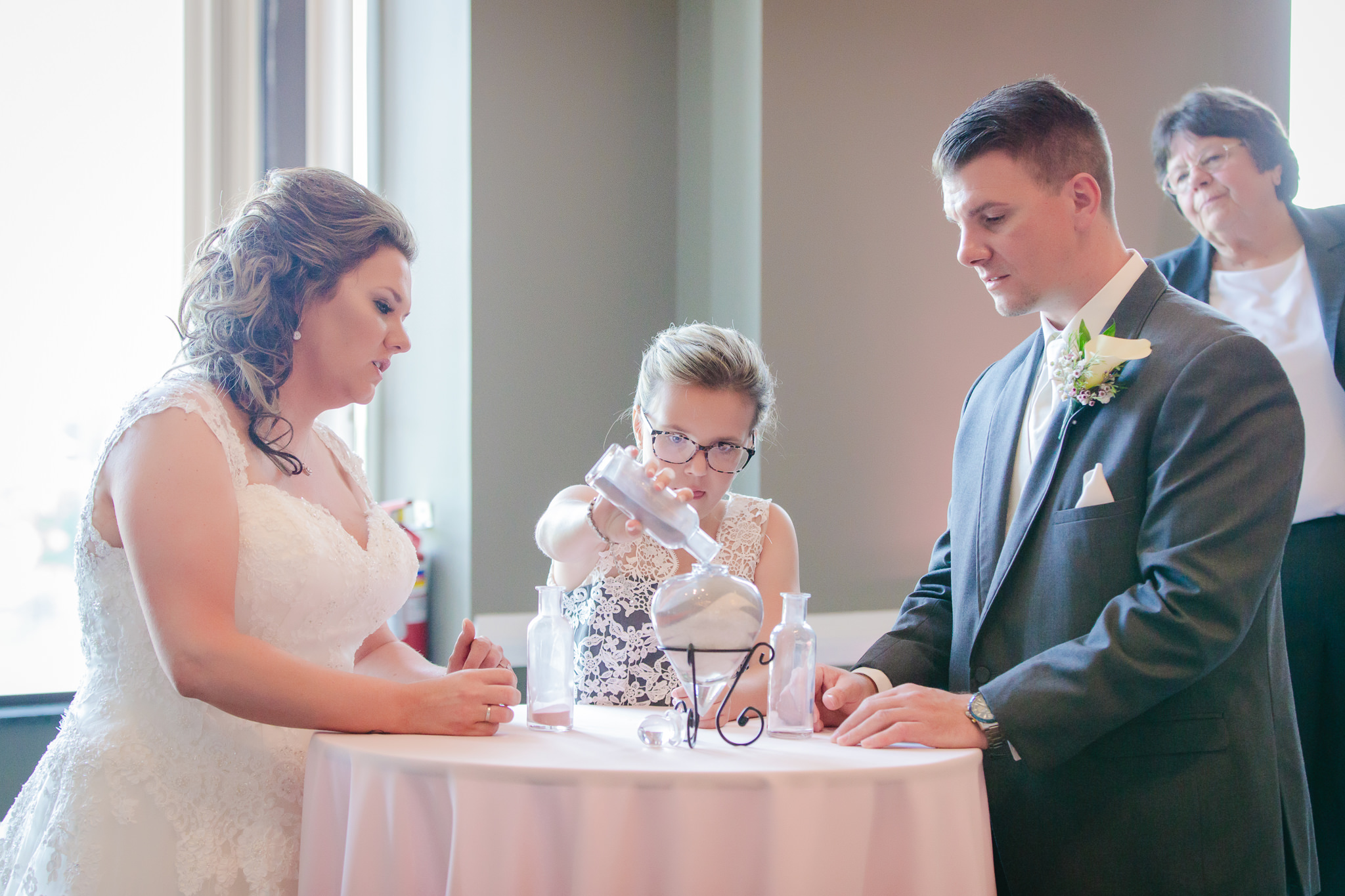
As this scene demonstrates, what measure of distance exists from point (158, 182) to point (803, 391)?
7.38 feet

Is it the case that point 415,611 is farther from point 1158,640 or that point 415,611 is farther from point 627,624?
point 1158,640

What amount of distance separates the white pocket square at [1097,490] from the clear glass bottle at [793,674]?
0.45 m

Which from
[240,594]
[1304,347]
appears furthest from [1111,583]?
[1304,347]

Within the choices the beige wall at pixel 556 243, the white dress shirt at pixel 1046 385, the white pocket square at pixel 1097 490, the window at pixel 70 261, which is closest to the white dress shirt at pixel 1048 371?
the white dress shirt at pixel 1046 385

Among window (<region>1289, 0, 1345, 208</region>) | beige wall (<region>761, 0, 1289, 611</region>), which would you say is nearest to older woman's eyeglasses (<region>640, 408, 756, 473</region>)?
beige wall (<region>761, 0, 1289, 611</region>)

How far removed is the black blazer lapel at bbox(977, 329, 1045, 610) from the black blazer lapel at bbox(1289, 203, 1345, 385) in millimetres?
1171

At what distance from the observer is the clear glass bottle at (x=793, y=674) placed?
1.42m

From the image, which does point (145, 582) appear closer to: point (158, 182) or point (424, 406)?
point (424, 406)

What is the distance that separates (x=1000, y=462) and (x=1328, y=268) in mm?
1479

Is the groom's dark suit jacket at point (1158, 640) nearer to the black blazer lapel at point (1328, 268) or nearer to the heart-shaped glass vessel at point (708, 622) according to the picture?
the heart-shaped glass vessel at point (708, 622)

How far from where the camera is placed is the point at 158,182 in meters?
3.37

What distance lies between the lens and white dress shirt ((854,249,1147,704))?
1652 mm

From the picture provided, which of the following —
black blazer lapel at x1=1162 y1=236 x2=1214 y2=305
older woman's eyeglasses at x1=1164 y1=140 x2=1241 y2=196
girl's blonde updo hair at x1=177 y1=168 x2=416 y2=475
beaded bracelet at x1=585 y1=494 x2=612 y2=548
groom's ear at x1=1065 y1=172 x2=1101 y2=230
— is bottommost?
beaded bracelet at x1=585 y1=494 x2=612 y2=548

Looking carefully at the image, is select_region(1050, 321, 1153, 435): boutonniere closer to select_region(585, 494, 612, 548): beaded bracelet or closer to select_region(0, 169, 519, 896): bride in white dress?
select_region(585, 494, 612, 548): beaded bracelet
